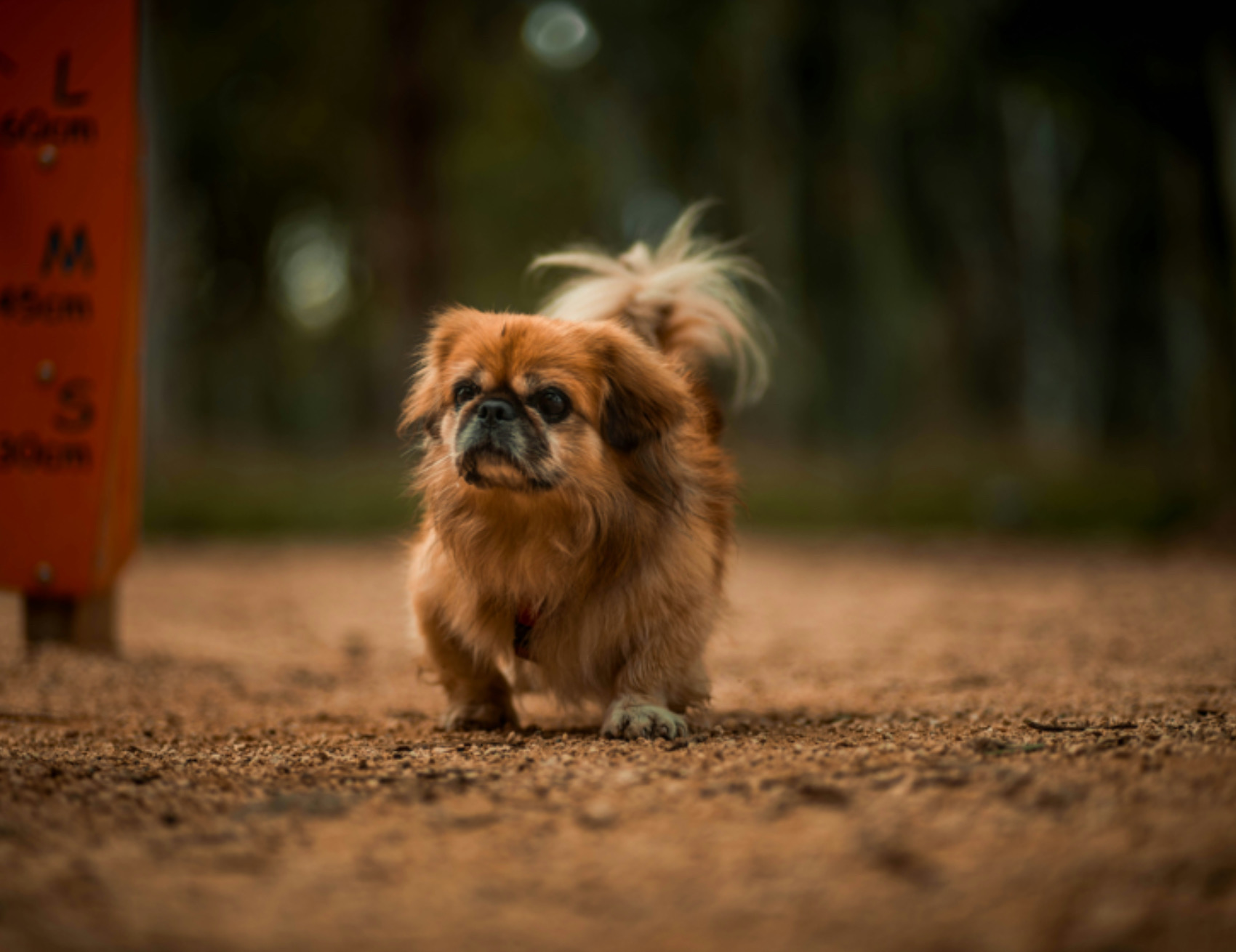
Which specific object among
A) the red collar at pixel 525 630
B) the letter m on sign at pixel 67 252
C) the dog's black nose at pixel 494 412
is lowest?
the red collar at pixel 525 630

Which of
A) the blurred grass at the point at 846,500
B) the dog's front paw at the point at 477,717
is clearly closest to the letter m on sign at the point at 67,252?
the dog's front paw at the point at 477,717

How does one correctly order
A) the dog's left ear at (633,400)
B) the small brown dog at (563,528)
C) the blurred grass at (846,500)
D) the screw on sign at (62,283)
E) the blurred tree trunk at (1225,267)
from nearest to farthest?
the small brown dog at (563,528)
the dog's left ear at (633,400)
the screw on sign at (62,283)
the blurred tree trunk at (1225,267)
the blurred grass at (846,500)

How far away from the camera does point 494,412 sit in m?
3.60

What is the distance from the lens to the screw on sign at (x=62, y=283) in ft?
17.3

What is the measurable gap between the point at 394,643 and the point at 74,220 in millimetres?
3274

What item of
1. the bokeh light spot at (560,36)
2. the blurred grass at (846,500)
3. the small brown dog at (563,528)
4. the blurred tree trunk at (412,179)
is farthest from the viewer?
the bokeh light spot at (560,36)

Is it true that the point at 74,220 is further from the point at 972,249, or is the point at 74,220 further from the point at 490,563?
the point at 972,249

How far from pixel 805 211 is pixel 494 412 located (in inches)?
760

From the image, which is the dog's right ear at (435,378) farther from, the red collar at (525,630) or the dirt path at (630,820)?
the dirt path at (630,820)

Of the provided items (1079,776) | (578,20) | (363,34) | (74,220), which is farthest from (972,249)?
(1079,776)

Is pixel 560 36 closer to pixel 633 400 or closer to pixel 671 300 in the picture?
pixel 671 300

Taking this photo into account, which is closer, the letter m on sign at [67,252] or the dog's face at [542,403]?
the dog's face at [542,403]

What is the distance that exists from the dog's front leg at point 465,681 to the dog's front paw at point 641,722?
583 mm

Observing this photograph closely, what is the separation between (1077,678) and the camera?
4.93m
